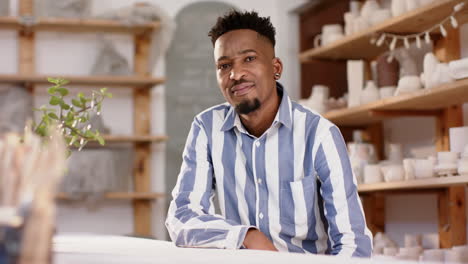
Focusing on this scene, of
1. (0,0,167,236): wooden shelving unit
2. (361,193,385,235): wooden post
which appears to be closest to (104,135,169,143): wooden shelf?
(0,0,167,236): wooden shelving unit

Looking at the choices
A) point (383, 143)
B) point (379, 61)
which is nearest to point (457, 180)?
point (379, 61)

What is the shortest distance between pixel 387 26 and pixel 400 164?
650mm

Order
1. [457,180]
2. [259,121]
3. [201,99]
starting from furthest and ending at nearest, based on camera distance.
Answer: [201,99] < [457,180] < [259,121]

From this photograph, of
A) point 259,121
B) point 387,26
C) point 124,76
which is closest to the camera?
point 259,121

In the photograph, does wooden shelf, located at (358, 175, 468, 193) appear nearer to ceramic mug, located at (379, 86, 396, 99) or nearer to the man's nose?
ceramic mug, located at (379, 86, 396, 99)

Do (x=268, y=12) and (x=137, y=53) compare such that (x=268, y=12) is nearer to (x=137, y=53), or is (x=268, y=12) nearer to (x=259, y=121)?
(x=137, y=53)

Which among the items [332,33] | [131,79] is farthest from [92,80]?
[332,33]

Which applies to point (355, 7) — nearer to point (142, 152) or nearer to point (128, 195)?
point (142, 152)

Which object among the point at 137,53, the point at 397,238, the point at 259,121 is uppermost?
the point at 137,53

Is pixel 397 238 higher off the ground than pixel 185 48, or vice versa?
pixel 185 48

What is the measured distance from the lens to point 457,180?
9.45 feet

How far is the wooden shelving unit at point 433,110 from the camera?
10.2ft

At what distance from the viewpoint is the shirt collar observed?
1.94 metres

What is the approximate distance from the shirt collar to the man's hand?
0.38 meters
